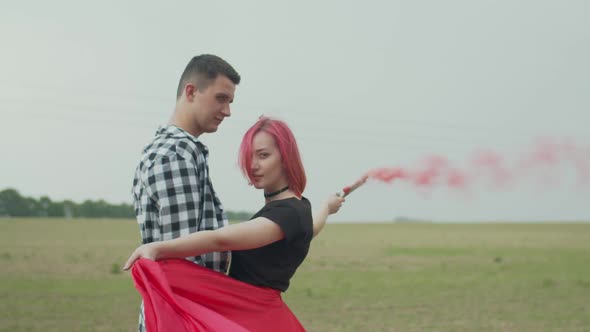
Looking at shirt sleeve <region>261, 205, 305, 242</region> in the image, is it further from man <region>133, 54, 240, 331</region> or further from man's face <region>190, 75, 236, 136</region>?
man's face <region>190, 75, 236, 136</region>

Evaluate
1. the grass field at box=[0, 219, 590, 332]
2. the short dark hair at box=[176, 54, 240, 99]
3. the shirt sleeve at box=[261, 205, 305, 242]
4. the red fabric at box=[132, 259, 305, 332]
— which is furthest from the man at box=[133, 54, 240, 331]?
the grass field at box=[0, 219, 590, 332]

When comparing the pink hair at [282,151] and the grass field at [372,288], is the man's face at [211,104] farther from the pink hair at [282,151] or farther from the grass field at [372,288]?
the grass field at [372,288]

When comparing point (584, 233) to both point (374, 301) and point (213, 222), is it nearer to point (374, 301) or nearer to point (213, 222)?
point (374, 301)

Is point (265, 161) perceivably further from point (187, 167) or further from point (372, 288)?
point (372, 288)

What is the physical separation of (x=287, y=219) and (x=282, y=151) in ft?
1.05

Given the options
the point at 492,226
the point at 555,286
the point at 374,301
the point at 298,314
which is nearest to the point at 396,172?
the point at 298,314

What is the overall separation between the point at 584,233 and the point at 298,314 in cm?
4988

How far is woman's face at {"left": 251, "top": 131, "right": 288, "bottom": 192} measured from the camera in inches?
129

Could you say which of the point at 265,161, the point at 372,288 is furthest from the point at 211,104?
the point at 372,288

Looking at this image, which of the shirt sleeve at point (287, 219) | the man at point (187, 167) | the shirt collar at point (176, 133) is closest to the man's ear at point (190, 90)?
the man at point (187, 167)

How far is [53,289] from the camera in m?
18.7

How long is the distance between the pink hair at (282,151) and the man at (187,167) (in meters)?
0.17

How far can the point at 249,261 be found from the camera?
10.7 feet

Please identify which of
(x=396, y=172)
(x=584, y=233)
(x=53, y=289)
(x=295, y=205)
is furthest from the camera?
(x=584, y=233)
